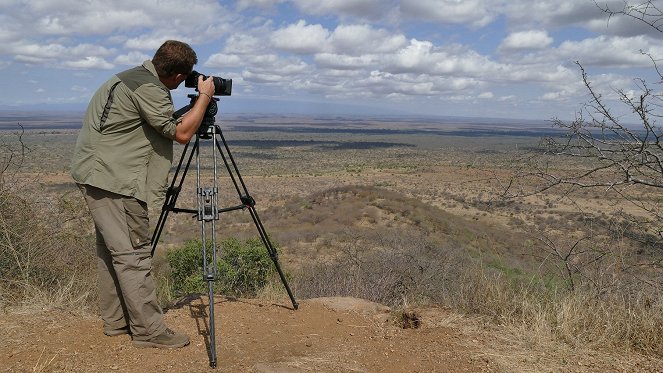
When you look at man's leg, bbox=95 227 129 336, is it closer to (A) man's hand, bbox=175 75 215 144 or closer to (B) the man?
(B) the man

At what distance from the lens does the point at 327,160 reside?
207 feet

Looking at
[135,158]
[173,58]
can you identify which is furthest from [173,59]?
[135,158]

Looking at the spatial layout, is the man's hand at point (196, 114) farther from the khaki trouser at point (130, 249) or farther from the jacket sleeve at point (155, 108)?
the khaki trouser at point (130, 249)

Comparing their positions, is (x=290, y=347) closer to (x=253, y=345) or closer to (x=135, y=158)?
(x=253, y=345)

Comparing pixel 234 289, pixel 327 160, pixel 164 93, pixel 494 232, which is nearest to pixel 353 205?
pixel 494 232

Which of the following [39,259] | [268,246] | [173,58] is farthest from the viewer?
[39,259]

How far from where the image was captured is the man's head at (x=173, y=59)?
126 inches

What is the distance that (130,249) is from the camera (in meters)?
3.21

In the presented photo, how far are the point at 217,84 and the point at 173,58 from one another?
343 mm

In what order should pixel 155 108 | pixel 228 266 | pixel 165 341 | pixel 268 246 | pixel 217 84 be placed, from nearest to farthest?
pixel 155 108 → pixel 165 341 → pixel 217 84 → pixel 268 246 → pixel 228 266

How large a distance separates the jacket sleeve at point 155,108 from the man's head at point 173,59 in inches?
6.9

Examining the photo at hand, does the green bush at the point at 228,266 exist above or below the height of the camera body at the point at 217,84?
below

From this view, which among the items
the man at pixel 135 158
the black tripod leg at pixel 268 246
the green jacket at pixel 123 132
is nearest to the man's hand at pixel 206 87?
the man at pixel 135 158

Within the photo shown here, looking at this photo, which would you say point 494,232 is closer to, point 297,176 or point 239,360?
point 239,360
